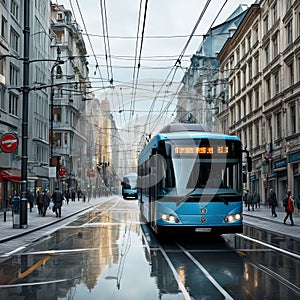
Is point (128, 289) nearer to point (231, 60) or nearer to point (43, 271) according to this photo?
point (43, 271)

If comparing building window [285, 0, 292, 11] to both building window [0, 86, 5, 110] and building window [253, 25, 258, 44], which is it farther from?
building window [0, 86, 5, 110]

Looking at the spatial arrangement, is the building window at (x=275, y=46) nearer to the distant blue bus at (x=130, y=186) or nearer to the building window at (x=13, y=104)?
the building window at (x=13, y=104)

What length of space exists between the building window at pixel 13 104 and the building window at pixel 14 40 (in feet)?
12.3

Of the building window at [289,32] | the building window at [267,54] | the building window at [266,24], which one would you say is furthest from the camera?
the building window at [266,24]

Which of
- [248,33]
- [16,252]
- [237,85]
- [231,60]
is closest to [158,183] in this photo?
[16,252]

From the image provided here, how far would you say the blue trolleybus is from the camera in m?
14.8

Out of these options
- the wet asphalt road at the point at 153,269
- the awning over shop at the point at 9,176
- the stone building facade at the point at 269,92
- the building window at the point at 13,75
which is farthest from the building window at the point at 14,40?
the wet asphalt road at the point at 153,269

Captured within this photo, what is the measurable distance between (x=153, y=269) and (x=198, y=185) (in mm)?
4188

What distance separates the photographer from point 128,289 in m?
8.95

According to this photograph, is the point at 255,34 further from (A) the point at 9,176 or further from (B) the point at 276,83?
(A) the point at 9,176

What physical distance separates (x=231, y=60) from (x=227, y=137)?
4481 centimetres

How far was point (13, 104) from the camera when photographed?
39562 millimetres

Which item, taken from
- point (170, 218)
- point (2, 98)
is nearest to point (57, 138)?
point (2, 98)

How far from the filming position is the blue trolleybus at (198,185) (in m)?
14.8
